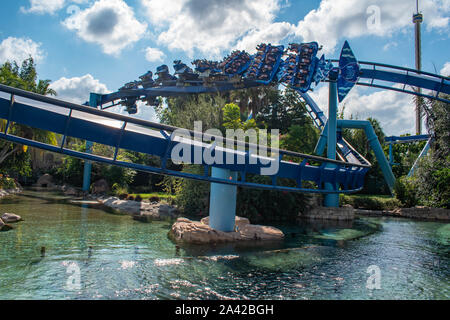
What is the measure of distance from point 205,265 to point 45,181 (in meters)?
37.0

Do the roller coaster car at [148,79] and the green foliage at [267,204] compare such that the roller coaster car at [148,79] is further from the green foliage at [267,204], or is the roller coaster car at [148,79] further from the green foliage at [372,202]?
the green foliage at [372,202]

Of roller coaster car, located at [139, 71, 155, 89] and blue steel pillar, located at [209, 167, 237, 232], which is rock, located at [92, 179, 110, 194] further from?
blue steel pillar, located at [209, 167, 237, 232]

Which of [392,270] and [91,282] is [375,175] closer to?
[392,270]

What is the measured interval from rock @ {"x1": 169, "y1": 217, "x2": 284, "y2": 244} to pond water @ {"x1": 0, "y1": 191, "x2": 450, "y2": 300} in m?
0.59

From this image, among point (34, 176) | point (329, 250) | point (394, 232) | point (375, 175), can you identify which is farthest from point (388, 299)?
point (34, 176)

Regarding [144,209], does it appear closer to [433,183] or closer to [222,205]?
[222,205]

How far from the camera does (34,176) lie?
4172cm

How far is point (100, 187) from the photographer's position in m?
31.0

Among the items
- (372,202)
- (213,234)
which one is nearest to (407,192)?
(372,202)

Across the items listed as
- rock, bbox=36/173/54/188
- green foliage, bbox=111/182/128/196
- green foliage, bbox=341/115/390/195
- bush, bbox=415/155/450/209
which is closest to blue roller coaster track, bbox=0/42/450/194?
bush, bbox=415/155/450/209

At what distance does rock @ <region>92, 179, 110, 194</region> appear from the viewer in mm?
30809

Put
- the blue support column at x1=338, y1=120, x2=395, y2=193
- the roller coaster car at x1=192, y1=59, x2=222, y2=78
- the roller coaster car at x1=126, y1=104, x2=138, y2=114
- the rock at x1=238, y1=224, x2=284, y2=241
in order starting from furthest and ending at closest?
1. the roller coaster car at x1=126, y1=104, x2=138, y2=114
2. the roller coaster car at x1=192, y1=59, x2=222, y2=78
3. the blue support column at x1=338, y1=120, x2=395, y2=193
4. the rock at x1=238, y1=224, x2=284, y2=241

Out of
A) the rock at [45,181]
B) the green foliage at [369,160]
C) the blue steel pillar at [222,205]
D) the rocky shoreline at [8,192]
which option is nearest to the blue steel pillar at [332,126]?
the blue steel pillar at [222,205]

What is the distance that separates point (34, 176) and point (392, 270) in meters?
43.7
